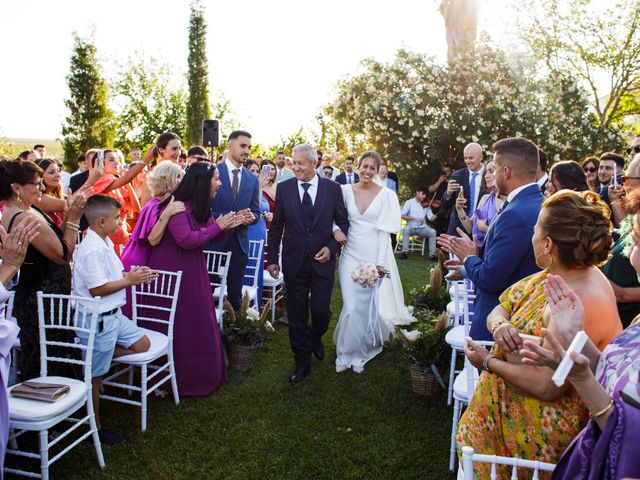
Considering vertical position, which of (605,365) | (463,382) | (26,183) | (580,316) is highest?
(26,183)

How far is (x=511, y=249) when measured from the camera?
9.68 feet

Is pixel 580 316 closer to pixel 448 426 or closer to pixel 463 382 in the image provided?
pixel 463 382

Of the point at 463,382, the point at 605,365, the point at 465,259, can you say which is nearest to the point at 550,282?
the point at 605,365

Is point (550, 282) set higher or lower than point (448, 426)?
higher

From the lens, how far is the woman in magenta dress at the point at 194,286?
4.60 metres

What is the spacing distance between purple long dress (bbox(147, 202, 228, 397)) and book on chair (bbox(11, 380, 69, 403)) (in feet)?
4.81

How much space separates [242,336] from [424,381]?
1858 mm

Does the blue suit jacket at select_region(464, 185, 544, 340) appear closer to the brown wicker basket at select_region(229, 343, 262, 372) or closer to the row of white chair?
the row of white chair

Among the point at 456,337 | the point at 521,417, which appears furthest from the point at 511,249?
the point at 456,337

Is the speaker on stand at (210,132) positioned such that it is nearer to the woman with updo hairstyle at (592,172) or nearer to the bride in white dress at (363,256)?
the bride in white dress at (363,256)

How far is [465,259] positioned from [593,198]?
122 centimetres

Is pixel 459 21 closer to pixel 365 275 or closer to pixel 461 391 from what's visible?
pixel 365 275

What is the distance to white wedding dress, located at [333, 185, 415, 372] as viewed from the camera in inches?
215

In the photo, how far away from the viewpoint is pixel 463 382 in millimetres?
3547
